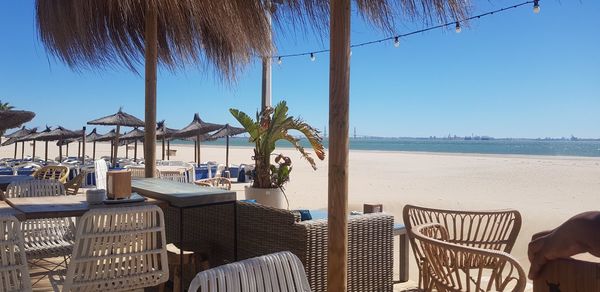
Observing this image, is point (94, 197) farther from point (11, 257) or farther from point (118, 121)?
point (118, 121)

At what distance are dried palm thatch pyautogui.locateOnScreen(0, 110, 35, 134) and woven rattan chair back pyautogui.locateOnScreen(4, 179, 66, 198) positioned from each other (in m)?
1.94

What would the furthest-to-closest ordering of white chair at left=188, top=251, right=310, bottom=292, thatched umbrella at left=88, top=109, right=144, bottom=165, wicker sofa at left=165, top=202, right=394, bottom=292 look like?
thatched umbrella at left=88, top=109, right=144, bottom=165
wicker sofa at left=165, top=202, right=394, bottom=292
white chair at left=188, top=251, right=310, bottom=292

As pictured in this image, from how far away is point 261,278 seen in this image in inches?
48.8

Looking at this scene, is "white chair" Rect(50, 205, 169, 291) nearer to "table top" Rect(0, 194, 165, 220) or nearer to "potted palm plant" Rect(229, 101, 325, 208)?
"table top" Rect(0, 194, 165, 220)

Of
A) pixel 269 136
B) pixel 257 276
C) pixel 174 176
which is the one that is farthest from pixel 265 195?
pixel 257 276

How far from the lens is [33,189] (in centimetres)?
326

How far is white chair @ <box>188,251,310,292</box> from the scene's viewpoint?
3.62 feet

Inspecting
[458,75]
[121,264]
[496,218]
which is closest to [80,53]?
[121,264]

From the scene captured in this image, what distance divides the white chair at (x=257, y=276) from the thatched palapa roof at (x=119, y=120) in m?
9.96

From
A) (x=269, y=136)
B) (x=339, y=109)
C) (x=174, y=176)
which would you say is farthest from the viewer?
(x=174, y=176)

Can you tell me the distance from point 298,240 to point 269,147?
10.1 ft

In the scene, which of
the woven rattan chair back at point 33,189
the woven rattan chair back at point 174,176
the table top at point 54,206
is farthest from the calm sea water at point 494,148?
the table top at point 54,206

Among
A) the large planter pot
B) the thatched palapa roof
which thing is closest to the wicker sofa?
the large planter pot

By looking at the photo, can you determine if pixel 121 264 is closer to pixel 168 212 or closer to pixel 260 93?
pixel 168 212
